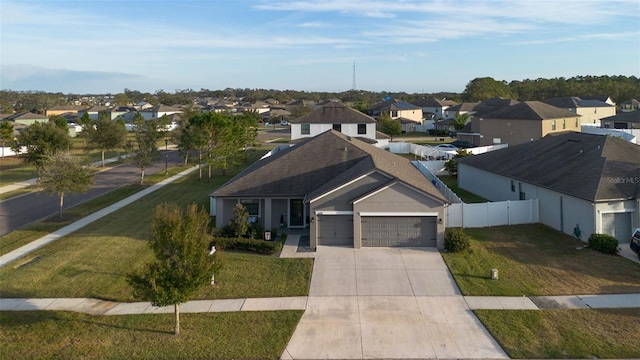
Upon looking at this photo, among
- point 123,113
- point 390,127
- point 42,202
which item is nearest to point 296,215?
point 42,202

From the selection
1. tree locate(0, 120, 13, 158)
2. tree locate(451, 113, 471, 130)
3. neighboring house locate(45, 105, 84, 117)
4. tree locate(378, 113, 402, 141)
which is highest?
neighboring house locate(45, 105, 84, 117)

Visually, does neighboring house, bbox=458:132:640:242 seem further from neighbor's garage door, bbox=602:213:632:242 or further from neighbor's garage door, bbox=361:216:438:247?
neighbor's garage door, bbox=361:216:438:247

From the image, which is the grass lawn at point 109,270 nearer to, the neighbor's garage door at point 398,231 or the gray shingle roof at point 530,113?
the neighbor's garage door at point 398,231

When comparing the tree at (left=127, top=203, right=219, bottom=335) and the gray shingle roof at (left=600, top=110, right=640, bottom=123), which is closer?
the tree at (left=127, top=203, right=219, bottom=335)

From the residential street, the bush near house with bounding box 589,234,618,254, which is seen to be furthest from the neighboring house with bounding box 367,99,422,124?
the bush near house with bounding box 589,234,618,254

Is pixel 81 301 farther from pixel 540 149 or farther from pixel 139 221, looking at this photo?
pixel 540 149

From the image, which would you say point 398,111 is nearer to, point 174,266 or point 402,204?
point 402,204

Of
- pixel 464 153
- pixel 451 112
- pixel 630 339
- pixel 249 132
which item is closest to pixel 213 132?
pixel 249 132
